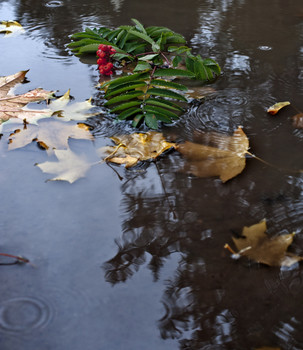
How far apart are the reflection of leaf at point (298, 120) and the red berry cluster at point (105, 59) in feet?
3.44

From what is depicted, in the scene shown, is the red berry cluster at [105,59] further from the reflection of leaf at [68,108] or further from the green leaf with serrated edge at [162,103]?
the green leaf with serrated edge at [162,103]

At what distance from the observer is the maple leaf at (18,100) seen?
6.11 feet

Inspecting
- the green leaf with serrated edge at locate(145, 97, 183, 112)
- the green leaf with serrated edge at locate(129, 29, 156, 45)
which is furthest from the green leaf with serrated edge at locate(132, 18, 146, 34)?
the green leaf with serrated edge at locate(145, 97, 183, 112)

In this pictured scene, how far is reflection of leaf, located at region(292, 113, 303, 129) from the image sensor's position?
5.77 ft

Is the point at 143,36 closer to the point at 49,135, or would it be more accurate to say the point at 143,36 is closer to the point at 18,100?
the point at 18,100

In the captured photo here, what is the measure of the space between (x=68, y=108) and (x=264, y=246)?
3.87 ft

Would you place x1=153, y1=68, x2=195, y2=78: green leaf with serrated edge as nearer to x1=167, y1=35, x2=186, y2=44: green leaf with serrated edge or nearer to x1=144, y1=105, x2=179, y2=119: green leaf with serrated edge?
x1=144, y1=105, x2=179, y2=119: green leaf with serrated edge

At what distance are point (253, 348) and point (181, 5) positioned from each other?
9.98 feet

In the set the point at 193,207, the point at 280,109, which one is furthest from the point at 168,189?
the point at 280,109

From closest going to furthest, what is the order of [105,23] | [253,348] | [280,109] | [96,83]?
[253,348], [280,109], [96,83], [105,23]

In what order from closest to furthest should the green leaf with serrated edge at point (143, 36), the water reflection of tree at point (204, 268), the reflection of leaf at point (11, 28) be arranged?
the water reflection of tree at point (204, 268) → the green leaf with serrated edge at point (143, 36) → the reflection of leaf at point (11, 28)

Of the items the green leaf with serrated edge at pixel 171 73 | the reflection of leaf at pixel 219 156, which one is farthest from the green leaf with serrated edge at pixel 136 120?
the green leaf with serrated edge at pixel 171 73

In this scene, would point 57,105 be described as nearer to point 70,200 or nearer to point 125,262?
point 70,200

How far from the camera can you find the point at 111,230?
125cm
